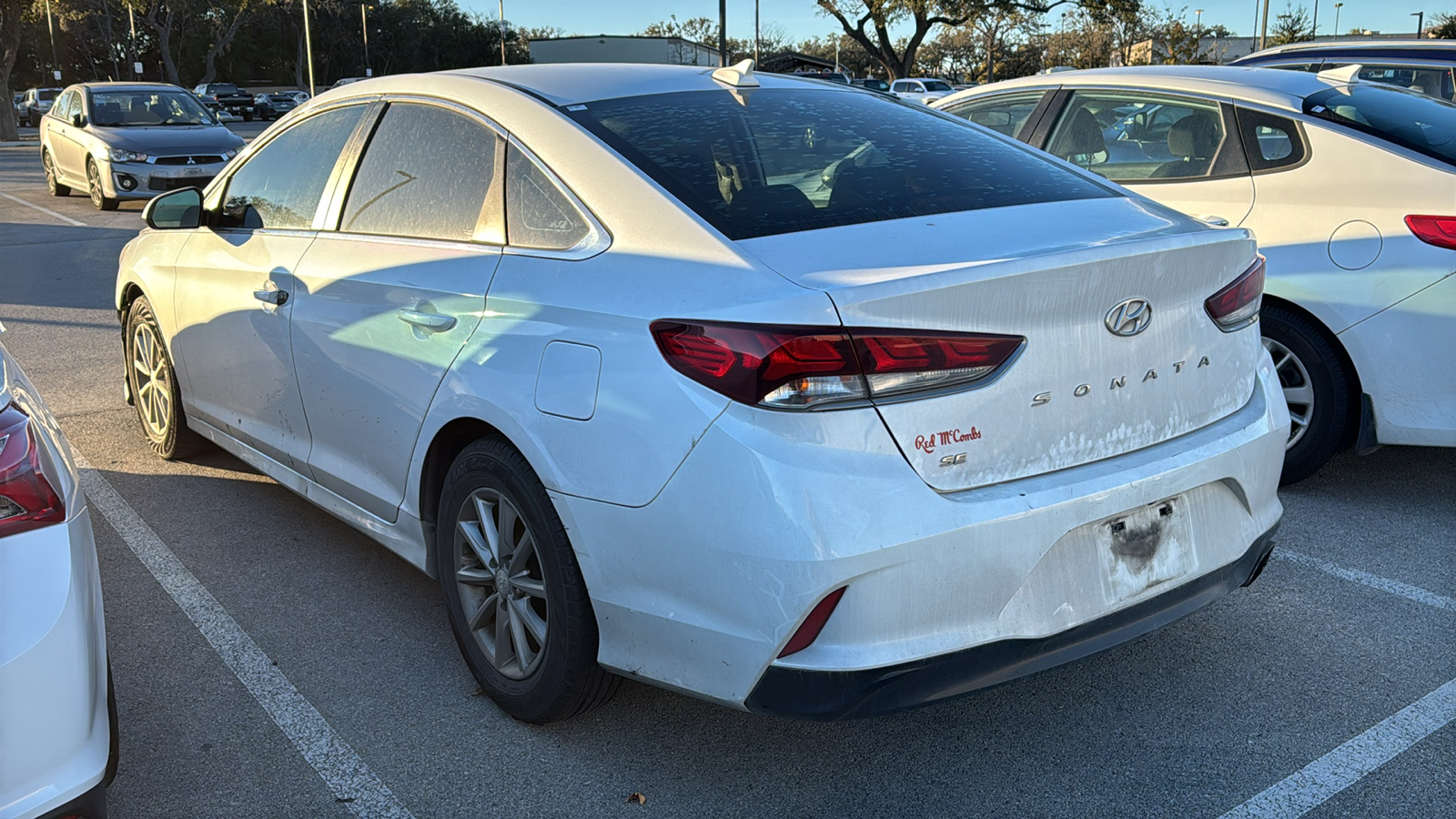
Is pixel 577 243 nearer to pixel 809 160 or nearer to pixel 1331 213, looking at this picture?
pixel 809 160

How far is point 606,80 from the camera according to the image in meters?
3.34

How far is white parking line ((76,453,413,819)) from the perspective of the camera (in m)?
2.71

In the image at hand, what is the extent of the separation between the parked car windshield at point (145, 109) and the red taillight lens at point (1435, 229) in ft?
50.3

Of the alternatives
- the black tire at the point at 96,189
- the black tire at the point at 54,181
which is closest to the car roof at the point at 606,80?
the black tire at the point at 96,189

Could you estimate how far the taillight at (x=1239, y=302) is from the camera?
2.71 m

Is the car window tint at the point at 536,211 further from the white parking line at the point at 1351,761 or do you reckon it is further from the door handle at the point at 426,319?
the white parking line at the point at 1351,761

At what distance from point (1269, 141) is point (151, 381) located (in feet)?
15.6

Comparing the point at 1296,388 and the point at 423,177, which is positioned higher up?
the point at 423,177

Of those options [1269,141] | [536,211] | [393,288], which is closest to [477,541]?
[393,288]

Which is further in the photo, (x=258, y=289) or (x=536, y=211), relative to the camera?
(x=258, y=289)

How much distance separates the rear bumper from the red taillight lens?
244 centimetres

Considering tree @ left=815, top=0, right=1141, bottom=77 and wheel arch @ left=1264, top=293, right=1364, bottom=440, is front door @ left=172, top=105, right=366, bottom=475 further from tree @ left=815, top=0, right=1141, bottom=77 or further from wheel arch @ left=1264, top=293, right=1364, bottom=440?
tree @ left=815, top=0, right=1141, bottom=77

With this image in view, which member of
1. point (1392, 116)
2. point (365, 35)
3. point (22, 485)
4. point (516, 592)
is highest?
point (365, 35)

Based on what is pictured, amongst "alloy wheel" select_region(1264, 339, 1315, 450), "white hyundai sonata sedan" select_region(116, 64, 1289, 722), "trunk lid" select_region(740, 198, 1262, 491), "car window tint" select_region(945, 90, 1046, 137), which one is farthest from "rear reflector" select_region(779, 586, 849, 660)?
"car window tint" select_region(945, 90, 1046, 137)
